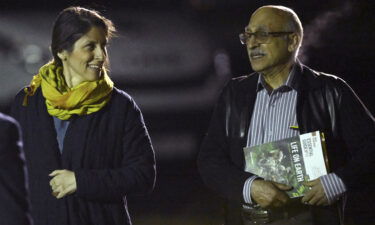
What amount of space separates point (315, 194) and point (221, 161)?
Result: 487 mm

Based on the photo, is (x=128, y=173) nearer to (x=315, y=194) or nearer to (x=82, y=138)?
(x=82, y=138)

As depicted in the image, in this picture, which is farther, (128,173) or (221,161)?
(221,161)

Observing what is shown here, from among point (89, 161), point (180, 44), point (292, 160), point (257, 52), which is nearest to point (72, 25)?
A: point (89, 161)

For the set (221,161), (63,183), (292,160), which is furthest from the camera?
(221,161)

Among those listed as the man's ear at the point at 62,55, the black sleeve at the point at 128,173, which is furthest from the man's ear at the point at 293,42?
the man's ear at the point at 62,55

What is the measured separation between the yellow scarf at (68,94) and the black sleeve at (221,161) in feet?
1.86

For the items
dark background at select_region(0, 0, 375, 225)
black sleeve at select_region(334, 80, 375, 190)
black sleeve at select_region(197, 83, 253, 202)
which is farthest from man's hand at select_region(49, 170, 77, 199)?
dark background at select_region(0, 0, 375, 225)

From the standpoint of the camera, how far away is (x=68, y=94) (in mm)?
2764

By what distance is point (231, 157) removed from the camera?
9.80 ft

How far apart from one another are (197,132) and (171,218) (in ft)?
2.46

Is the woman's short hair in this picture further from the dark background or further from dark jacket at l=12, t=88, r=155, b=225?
the dark background

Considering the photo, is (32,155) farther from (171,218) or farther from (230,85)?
(171,218)

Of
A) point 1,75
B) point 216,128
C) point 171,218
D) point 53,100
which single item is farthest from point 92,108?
point 171,218

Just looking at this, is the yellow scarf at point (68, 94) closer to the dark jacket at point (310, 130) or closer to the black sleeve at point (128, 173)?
the black sleeve at point (128, 173)
